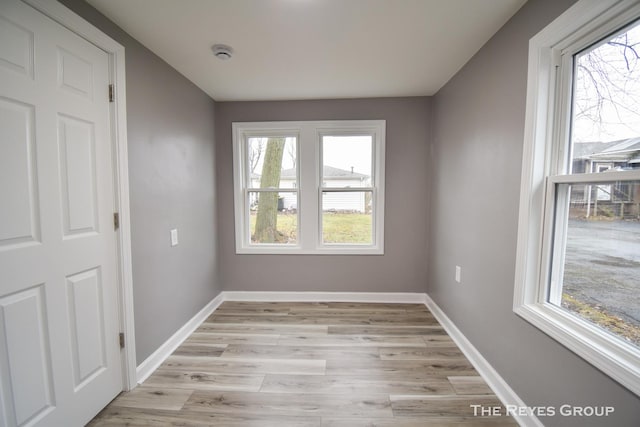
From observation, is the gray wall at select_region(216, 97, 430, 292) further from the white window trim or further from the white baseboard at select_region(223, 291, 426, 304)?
the white window trim

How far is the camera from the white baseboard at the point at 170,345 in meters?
1.77

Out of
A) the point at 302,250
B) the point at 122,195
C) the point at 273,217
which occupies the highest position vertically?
the point at 122,195

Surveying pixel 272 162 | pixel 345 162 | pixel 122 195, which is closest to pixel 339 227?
pixel 345 162

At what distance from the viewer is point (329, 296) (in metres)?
2.99

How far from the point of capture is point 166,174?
2002 millimetres

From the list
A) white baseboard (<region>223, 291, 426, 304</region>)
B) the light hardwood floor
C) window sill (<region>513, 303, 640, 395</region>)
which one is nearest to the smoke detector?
the light hardwood floor

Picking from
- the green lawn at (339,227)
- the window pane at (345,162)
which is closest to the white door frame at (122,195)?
the green lawn at (339,227)

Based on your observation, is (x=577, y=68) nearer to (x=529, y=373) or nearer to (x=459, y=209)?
(x=459, y=209)

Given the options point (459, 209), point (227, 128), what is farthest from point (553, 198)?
point (227, 128)

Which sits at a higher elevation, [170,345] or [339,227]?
[339,227]

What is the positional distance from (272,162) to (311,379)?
223cm

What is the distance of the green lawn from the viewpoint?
3020mm

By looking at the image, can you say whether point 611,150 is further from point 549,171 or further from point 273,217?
point 273,217

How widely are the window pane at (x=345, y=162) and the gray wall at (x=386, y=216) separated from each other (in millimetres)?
242
